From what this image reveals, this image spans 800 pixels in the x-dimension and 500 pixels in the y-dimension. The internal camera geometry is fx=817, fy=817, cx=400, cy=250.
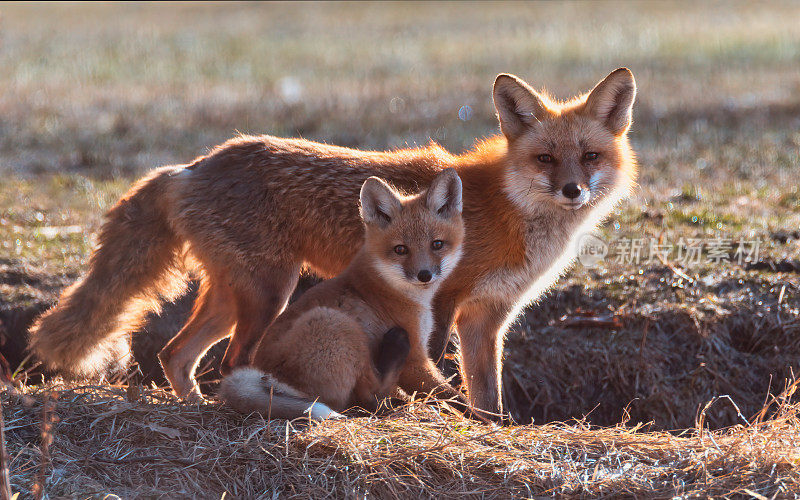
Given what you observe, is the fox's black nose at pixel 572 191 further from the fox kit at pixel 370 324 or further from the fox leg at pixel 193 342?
the fox leg at pixel 193 342

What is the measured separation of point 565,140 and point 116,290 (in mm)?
2816

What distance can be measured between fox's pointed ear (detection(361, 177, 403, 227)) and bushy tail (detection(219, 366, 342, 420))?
104 centimetres

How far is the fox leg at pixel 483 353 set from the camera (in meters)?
4.89

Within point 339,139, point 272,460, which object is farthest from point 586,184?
point 339,139

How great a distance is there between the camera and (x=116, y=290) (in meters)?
4.95

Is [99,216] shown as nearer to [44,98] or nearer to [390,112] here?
[390,112]

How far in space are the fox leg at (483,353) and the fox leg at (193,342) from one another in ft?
4.85

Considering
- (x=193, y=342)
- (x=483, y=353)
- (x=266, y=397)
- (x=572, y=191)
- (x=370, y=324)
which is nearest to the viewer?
(x=266, y=397)

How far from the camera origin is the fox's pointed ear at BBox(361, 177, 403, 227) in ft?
14.3

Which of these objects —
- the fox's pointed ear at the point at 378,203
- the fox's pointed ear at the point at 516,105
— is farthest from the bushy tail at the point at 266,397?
the fox's pointed ear at the point at 516,105

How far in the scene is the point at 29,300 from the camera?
5828 millimetres

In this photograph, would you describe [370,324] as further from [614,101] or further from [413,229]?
[614,101]

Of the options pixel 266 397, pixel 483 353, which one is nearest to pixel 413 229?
pixel 483 353

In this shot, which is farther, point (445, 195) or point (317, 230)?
point (317, 230)
